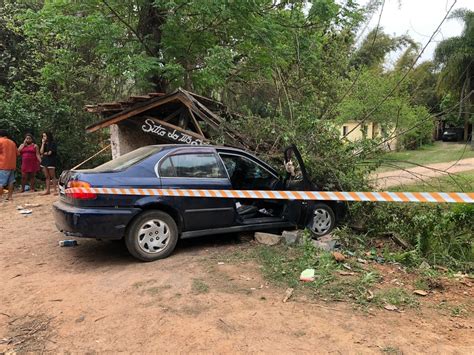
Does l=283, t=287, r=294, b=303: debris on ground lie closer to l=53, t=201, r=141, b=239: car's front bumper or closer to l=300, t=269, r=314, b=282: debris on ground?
l=300, t=269, r=314, b=282: debris on ground

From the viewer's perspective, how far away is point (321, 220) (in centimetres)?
683

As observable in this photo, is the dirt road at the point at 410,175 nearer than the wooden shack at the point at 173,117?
Yes

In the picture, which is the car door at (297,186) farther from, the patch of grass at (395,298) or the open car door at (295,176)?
the patch of grass at (395,298)

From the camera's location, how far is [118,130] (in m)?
11.5

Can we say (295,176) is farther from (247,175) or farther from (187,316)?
(187,316)

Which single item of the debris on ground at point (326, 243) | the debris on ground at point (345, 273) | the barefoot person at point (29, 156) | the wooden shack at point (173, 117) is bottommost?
the debris on ground at point (345, 273)

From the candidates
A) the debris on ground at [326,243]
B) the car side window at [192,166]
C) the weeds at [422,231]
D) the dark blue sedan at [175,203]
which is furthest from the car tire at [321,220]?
the car side window at [192,166]

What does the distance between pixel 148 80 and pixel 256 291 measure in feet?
28.4

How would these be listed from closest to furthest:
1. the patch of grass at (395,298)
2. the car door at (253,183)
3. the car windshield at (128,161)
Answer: the patch of grass at (395,298)
the car windshield at (128,161)
the car door at (253,183)

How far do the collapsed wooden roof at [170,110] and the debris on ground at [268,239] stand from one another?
11.1ft

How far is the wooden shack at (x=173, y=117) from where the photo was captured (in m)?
9.59

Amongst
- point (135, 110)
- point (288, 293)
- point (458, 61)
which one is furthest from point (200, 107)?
point (458, 61)

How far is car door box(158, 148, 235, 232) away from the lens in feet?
18.7

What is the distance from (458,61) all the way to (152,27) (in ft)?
91.8
